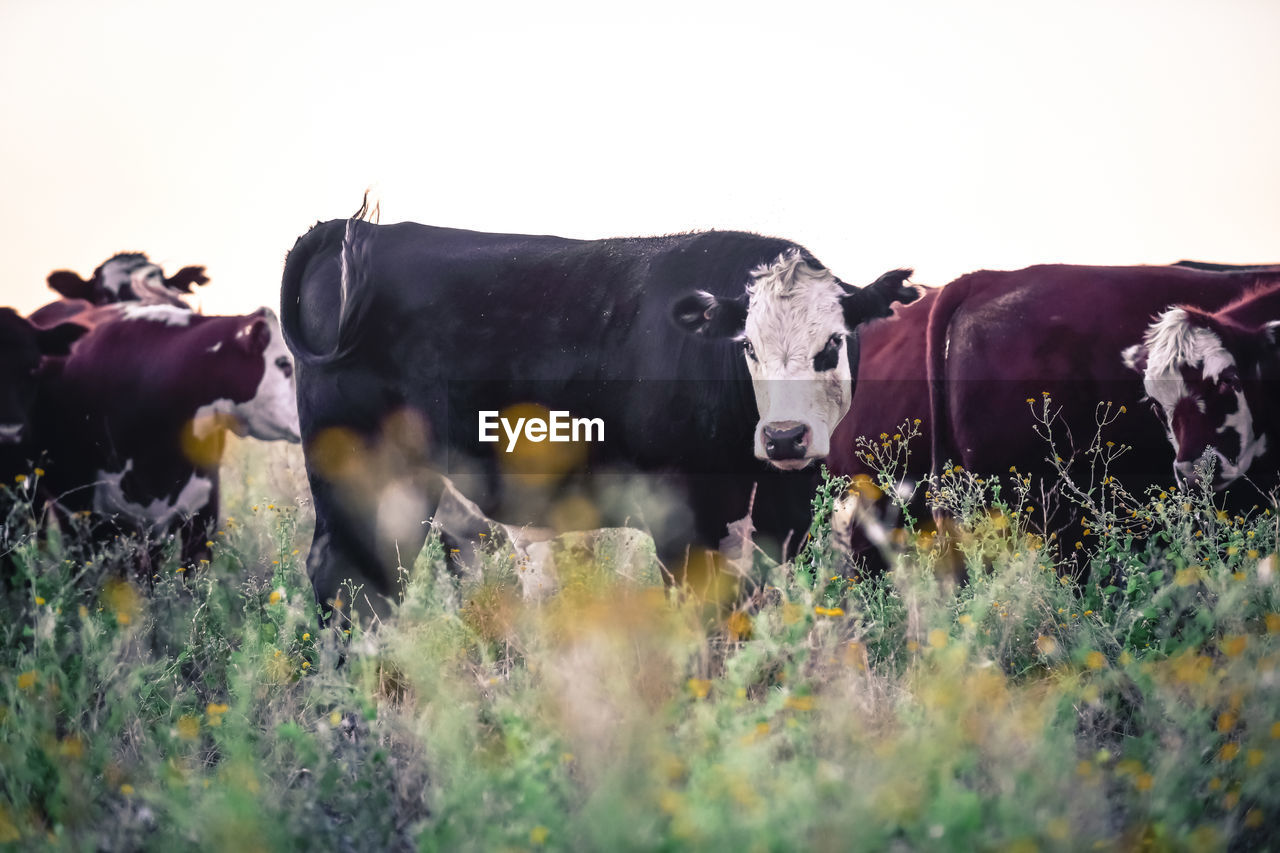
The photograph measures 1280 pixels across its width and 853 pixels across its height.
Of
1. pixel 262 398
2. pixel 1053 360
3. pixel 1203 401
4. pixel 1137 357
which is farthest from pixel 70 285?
pixel 1203 401

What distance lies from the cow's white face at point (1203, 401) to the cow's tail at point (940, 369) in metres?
1.23

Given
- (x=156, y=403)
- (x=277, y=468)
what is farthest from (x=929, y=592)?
(x=277, y=468)

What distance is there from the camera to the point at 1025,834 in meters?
2.41

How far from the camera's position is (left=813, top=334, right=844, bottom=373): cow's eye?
16.1ft

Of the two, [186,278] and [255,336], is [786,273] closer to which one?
[255,336]

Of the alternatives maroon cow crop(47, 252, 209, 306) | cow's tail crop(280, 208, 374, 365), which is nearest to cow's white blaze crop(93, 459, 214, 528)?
cow's tail crop(280, 208, 374, 365)

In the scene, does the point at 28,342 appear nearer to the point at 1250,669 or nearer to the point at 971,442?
the point at 971,442

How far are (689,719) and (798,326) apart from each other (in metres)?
2.17

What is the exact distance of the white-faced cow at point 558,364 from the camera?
16.4 ft

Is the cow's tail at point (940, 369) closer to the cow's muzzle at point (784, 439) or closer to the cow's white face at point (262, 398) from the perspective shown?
the cow's muzzle at point (784, 439)

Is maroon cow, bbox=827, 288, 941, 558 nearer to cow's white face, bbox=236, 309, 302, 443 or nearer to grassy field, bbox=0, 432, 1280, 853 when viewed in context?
grassy field, bbox=0, 432, 1280, 853

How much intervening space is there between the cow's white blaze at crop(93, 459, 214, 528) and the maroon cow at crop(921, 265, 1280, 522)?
448cm

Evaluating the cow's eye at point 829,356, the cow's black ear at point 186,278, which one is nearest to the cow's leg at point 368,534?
the cow's eye at point 829,356

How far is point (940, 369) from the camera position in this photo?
20.9 ft
